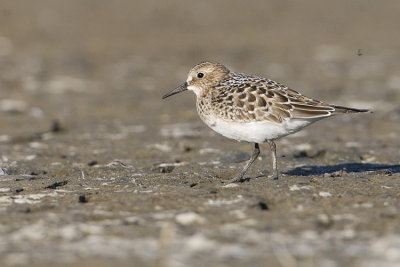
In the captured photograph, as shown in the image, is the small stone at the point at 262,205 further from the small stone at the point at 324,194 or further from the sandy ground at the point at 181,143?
the small stone at the point at 324,194

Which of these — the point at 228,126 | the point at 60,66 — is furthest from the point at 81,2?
the point at 228,126

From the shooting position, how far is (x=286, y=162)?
8.12 metres

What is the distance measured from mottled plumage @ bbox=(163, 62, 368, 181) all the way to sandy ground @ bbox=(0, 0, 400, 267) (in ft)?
1.69

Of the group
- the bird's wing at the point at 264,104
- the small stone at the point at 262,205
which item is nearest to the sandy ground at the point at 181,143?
the small stone at the point at 262,205

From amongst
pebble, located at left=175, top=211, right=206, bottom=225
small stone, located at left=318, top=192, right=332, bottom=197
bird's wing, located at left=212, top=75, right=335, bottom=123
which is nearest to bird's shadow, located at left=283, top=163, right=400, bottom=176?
bird's wing, located at left=212, top=75, right=335, bottom=123

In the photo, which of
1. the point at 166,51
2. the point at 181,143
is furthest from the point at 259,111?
the point at 166,51

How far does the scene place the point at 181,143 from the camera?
9312mm

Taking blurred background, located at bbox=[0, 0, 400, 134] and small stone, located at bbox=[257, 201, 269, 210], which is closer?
small stone, located at bbox=[257, 201, 269, 210]

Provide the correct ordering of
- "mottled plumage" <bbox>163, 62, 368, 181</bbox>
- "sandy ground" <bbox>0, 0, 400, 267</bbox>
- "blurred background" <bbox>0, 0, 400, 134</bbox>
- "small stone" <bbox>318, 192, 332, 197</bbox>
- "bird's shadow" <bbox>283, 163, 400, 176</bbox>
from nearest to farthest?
"sandy ground" <bbox>0, 0, 400, 267</bbox>, "small stone" <bbox>318, 192, 332, 197</bbox>, "mottled plumage" <bbox>163, 62, 368, 181</bbox>, "bird's shadow" <bbox>283, 163, 400, 176</bbox>, "blurred background" <bbox>0, 0, 400, 134</bbox>

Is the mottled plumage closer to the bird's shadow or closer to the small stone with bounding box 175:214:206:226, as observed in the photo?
the bird's shadow

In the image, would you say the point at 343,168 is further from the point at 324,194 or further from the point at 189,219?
the point at 189,219

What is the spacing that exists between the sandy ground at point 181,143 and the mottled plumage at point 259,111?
1.69 feet

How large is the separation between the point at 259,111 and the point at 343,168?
145 cm

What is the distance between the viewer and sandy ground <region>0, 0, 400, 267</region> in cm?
488
